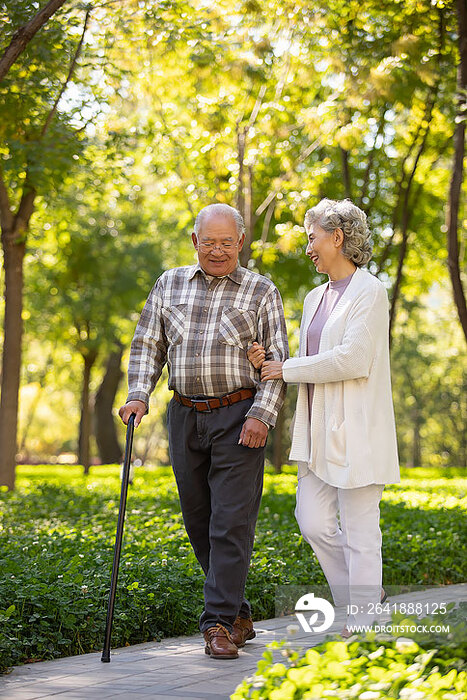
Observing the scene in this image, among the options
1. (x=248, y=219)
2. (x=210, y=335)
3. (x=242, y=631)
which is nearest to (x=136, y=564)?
(x=242, y=631)

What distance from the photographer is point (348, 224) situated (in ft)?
16.4

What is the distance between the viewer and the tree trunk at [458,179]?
463 inches

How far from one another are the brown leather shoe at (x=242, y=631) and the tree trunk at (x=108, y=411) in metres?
20.8

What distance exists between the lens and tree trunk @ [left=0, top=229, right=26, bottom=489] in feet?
43.0

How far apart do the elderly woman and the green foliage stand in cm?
97

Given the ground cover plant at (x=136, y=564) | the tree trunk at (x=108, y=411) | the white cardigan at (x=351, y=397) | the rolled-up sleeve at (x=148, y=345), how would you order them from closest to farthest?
the white cardigan at (x=351, y=397) < the ground cover plant at (x=136, y=564) < the rolled-up sleeve at (x=148, y=345) < the tree trunk at (x=108, y=411)

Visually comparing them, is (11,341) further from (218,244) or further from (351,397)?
(351,397)

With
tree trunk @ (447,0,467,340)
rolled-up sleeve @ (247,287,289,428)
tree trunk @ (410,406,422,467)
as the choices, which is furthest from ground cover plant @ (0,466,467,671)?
tree trunk @ (410,406,422,467)

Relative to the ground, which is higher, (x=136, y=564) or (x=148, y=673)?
(x=136, y=564)

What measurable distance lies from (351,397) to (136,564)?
7.54 feet

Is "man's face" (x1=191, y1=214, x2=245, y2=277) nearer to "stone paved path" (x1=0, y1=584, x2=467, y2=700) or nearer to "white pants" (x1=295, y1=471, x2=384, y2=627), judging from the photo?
Result: "white pants" (x1=295, y1=471, x2=384, y2=627)

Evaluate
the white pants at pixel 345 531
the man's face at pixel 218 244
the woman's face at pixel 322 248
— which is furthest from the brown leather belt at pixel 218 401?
the woman's face at pixel 322 248

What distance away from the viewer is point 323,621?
4.22 metres

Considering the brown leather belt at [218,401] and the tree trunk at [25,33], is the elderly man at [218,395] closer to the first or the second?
the brown leather belt at [218,401]
